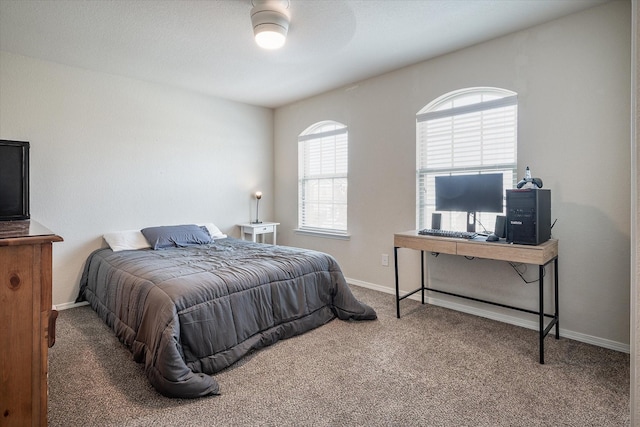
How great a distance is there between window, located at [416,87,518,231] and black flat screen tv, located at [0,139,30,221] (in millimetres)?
3738

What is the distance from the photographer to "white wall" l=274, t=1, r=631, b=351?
2391 millimetres

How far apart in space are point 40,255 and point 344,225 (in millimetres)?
3365

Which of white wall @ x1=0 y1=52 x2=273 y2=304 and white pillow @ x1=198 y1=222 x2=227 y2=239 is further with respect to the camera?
white pillow @ x1=198 y1=222 x2=227 y2=239

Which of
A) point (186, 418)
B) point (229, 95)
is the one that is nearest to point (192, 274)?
point (186, 418)

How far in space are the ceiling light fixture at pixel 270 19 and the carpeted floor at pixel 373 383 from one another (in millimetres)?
2277

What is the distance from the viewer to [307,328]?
108 inches

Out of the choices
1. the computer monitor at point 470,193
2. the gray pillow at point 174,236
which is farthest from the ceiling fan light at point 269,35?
the gray pillow at point 174,236

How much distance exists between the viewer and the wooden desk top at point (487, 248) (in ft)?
7.47

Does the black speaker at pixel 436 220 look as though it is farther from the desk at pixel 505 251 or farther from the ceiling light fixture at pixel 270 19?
the ceiling light fixture at pixel 270 19

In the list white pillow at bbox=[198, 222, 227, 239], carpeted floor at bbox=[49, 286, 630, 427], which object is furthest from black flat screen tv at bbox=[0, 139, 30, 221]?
white pillow at bbox=[198, 222, 227, 239]

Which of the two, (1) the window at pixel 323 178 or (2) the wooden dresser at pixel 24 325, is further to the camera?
(1) the window at pixel 323 178

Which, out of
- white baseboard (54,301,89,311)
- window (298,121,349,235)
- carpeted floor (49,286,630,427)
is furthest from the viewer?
window (298,121,349,235)

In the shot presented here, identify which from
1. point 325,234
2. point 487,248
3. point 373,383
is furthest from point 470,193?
point 325,234

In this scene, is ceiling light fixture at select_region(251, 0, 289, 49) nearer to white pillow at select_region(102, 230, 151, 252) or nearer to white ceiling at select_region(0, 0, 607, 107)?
white ceiling at select_region(0, 0, 607, 107)
